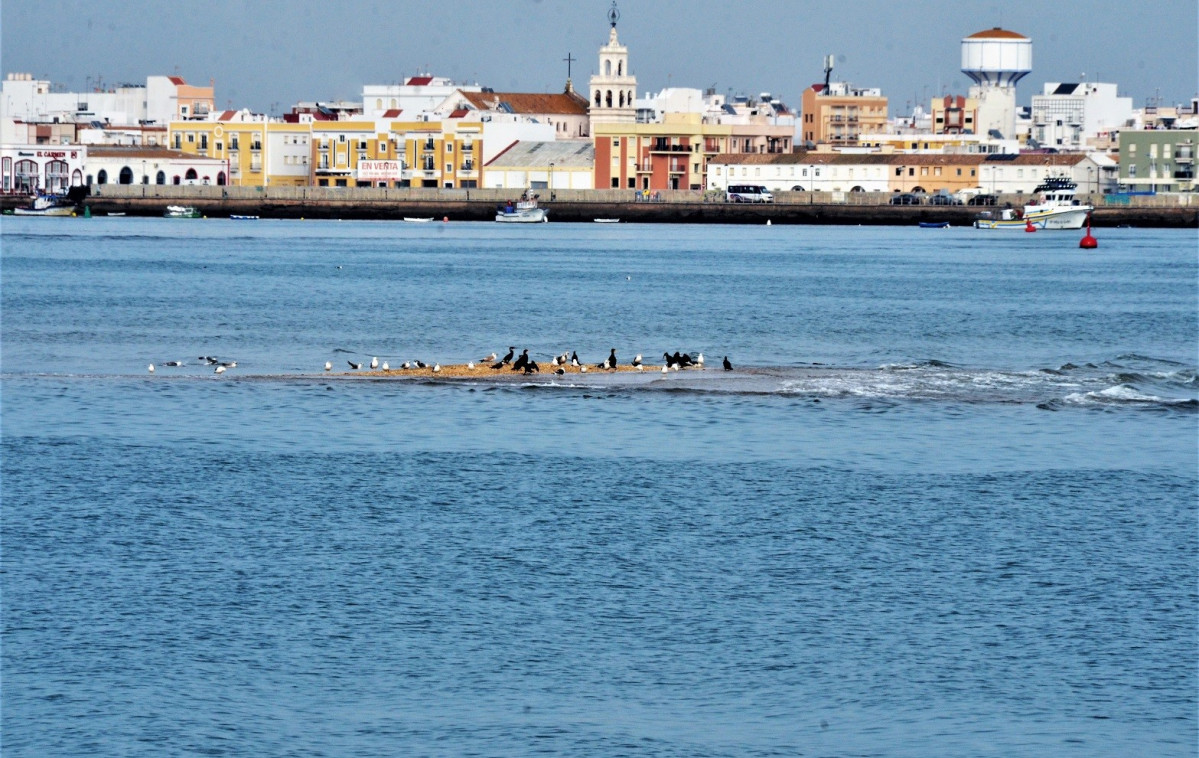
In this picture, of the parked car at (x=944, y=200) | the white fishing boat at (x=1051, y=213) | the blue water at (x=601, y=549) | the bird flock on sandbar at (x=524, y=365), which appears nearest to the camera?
the blue water at (x=601, y=549)

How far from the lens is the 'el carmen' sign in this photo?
12294cm

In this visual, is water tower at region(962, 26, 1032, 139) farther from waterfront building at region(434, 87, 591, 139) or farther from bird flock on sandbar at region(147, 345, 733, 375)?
bird flock on sandbar at region(147, 345, 733, 375)

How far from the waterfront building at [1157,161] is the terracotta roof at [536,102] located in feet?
137

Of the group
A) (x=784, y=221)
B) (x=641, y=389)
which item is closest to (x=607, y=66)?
(x=784, y=221)

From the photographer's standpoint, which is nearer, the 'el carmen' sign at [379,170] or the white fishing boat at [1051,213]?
the white fishing boat at [1051,213]

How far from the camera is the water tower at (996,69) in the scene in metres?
148

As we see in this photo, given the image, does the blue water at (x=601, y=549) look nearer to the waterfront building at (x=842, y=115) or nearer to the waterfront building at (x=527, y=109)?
the waterfront building at (x=527, y=109)

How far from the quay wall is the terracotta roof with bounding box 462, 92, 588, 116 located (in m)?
13.6

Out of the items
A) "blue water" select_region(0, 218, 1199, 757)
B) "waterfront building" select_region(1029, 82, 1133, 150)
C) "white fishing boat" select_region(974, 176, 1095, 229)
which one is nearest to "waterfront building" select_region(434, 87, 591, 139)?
"white fishing boat" select_region(974, 176, 1095, 229)

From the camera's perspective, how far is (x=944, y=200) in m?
117

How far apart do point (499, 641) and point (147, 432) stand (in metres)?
11.8

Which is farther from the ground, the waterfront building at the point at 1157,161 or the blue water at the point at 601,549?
the waterfront building at the point at 1157,161

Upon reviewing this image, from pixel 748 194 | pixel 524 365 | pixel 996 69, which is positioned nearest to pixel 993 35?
pixel 996 69

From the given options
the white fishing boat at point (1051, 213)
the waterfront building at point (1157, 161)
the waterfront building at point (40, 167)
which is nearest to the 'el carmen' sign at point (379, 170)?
the waterfront building at point (40, 167)
